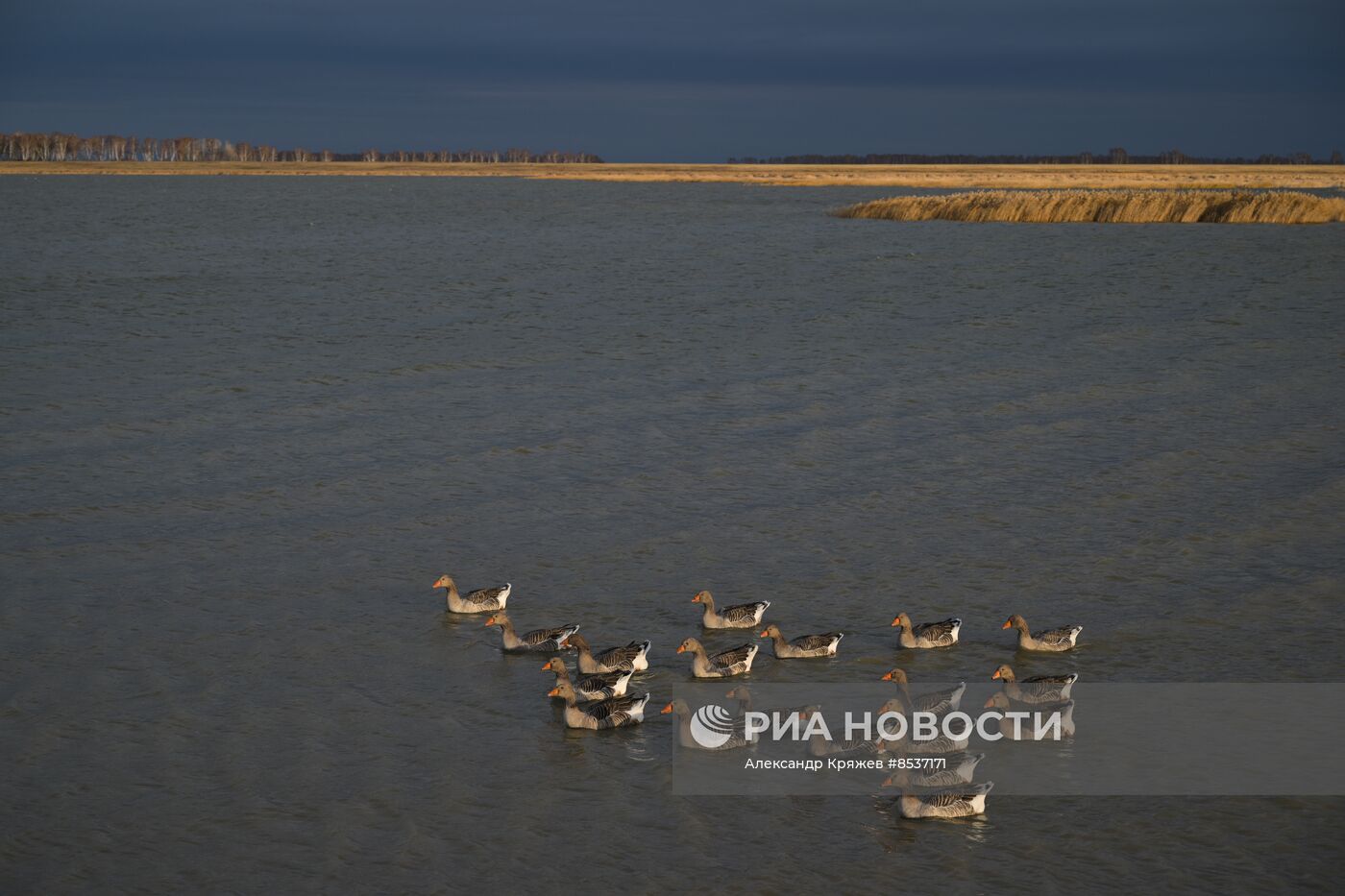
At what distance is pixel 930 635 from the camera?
13594mm

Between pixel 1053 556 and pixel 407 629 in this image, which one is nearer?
pixel 407 629

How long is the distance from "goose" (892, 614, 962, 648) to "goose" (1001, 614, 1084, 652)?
628mm

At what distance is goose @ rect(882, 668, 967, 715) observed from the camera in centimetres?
1210

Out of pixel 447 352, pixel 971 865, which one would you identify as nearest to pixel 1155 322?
pixel 447 352

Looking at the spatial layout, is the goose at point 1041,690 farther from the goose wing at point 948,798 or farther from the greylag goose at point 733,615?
the greylag goose at point 733,615

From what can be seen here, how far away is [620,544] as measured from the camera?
1709cm

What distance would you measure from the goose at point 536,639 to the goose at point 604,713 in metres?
1.38

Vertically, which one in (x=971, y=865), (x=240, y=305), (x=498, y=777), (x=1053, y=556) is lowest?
(x=971, y=865)

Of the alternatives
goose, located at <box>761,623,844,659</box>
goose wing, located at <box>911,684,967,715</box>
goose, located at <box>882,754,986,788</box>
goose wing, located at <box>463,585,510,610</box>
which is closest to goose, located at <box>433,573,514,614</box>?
goose wing, located at <box>463,585,510,610</box>

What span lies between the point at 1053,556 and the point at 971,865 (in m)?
7.44

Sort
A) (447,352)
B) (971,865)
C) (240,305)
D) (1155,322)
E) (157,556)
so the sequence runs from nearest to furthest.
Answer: (971,865), (157,556), (447,352), (1155,322), (240,305)

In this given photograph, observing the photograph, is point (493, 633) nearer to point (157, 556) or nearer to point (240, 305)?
point (157, 556)

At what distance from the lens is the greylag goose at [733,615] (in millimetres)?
14109

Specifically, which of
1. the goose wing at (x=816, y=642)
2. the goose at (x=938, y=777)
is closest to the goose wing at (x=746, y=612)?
the goose wing at (x=816, y=642)
